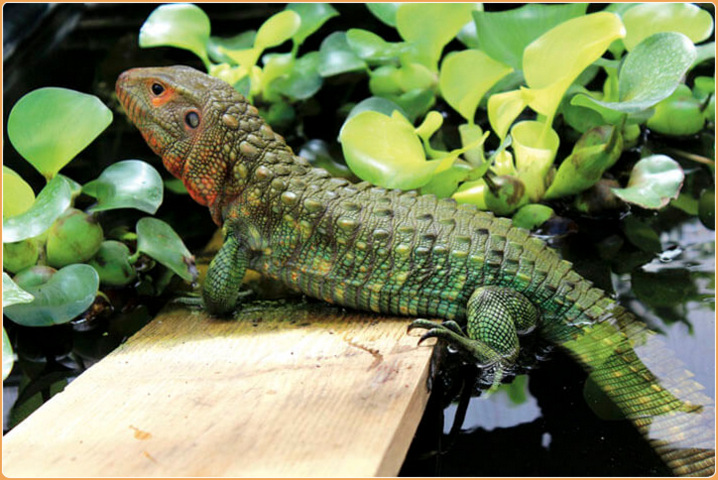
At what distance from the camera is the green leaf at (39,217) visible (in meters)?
2.26

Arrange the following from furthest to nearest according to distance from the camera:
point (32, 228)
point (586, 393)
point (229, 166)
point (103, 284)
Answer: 1. point (103, 284)
2. point (229, 166)
3. point (32, 228)
4. point (586, 393)

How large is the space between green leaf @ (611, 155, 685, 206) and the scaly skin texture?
493mm

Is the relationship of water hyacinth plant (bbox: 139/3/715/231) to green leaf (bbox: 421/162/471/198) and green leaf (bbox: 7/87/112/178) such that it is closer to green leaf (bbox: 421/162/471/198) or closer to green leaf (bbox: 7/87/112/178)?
green leaf (bbox: 421/162/471/198)

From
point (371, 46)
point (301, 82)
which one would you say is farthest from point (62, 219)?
point (301, 82)

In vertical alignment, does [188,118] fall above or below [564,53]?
below

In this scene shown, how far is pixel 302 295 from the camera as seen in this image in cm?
261

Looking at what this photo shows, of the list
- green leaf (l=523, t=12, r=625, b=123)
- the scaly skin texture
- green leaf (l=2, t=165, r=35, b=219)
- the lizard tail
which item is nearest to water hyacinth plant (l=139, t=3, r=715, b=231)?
green leaf (l=523, t=12, r=625, b=123)

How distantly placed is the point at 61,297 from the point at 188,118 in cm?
70

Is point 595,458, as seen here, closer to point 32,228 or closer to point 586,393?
point 586,393

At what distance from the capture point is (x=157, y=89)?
257 cm

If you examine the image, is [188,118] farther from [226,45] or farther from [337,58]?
[226,45]

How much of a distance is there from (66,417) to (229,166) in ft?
3.18

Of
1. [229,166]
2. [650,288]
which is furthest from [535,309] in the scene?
[229,166]

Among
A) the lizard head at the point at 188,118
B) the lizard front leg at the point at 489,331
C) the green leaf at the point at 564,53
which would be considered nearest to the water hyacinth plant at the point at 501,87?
the green leaf at the point at 564,53
